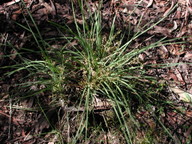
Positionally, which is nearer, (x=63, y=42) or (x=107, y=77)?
(x=107, y=77)

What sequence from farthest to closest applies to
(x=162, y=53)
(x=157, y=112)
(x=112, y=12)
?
(x=112, y=12)
(x=162, y=53)
(x=157, y=112)

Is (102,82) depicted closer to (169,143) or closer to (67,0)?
(169,143)

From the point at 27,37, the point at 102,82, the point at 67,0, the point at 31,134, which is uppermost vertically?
the point at 67,0

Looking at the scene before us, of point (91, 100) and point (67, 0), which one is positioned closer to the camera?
point (91, 100)

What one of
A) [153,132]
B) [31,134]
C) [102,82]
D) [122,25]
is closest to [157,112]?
[153,132]

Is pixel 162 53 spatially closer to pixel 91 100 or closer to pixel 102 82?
pixel 102 82

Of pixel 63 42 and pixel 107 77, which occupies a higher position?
pixel 63 42

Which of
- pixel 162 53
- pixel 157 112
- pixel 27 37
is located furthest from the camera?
pixel 162 53

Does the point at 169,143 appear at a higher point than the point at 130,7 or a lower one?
lower
